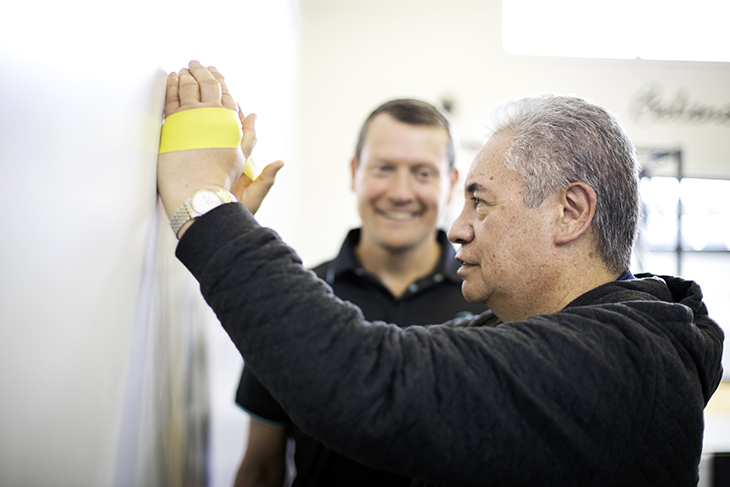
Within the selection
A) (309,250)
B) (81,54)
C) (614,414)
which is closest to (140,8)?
(81,54)

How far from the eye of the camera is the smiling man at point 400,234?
4.48 feet

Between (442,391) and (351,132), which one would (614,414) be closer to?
(442,391)

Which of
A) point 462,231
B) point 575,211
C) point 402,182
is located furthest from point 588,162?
point 402,182

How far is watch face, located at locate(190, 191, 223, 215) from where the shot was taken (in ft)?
1.98

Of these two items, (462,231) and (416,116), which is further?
(416,116)

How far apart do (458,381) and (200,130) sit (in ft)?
1.48

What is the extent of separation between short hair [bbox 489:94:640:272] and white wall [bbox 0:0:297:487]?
545mm

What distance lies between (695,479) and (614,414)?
0.68 ft

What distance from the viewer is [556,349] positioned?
57 cm

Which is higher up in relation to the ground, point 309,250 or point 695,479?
point 695,479

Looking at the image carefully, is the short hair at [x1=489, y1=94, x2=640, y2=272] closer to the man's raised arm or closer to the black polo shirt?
the man's raised arm

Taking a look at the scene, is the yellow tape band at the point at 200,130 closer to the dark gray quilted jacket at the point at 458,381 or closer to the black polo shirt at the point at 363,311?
the dark gray quilted jacket at the point at 458,381

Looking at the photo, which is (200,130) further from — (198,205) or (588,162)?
(588,162)

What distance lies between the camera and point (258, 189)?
0.78 m
